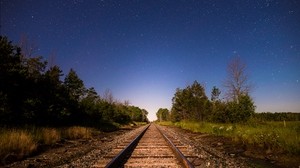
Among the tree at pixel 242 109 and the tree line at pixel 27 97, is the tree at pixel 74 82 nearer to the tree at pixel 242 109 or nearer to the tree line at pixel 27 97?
the tree line at pixel 27 97

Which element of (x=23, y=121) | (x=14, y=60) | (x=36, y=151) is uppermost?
(x=14, y=60)

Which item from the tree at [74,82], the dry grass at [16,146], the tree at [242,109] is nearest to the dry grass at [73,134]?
the dry grass at [16,146]

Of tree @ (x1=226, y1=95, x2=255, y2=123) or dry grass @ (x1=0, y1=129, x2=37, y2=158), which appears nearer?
dry grass @ (x1=0, y1=129, x2=37, y2=158)

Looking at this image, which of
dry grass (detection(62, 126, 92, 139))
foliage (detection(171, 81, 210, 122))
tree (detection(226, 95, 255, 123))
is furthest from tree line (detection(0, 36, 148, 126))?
foliage (detection(171, 81, 210, 122))

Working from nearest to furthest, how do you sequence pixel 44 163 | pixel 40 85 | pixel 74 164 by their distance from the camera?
1. pixel 74 164
2. pixel 44 163
3. pixel 40 85

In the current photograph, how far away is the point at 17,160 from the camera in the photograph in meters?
7.22

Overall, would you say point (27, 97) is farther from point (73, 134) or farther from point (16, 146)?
point (16, 146)

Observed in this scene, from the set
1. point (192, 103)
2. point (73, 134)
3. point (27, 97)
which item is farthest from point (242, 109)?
point (192, 103)

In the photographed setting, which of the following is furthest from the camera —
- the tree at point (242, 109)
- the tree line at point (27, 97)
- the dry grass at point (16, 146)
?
the tree at point (242, 109)

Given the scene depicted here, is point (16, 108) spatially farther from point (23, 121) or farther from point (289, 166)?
point (289, 166)

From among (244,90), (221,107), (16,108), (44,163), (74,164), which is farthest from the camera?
(244,90)

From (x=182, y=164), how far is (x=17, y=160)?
5281 millimetres

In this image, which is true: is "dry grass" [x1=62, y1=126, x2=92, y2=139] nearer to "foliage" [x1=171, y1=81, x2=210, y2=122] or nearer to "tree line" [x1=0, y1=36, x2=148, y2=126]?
"tree line" [x1=0, y1=36, x2=148, y2=126]

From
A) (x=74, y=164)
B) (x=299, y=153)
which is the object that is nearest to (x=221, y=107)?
(x=299, y=153)
